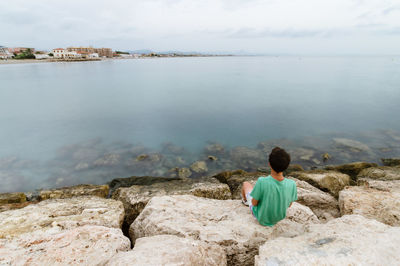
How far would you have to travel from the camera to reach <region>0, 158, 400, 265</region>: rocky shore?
10.3ft

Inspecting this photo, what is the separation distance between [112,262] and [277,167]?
9.88 ft

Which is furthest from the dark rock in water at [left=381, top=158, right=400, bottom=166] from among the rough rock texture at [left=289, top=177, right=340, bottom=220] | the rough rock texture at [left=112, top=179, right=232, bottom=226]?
the rough rock texture at [left=112, top=179, right=232, bottom=226]

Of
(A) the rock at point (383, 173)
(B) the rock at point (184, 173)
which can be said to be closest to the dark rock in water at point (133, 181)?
(B) the rock at point (184, 173)

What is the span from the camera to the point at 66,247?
3.68 m

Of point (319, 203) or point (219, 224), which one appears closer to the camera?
point (219, 224)

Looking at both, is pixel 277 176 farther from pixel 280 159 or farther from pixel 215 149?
pixel 215 149

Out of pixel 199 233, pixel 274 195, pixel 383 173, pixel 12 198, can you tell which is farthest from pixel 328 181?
pixel 12 198

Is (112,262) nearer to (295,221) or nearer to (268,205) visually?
(268,205)

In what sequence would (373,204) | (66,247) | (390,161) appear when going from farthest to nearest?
(390,161), (373,204), (66,247)

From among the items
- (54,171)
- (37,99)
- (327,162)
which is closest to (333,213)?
(327,162)

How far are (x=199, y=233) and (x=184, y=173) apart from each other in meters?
7.46

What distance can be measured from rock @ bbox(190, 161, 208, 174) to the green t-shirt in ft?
→ 26.2

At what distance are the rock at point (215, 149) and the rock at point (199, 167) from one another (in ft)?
6.36

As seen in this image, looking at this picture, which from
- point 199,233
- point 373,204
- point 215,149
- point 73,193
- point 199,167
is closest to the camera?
point 199,233
